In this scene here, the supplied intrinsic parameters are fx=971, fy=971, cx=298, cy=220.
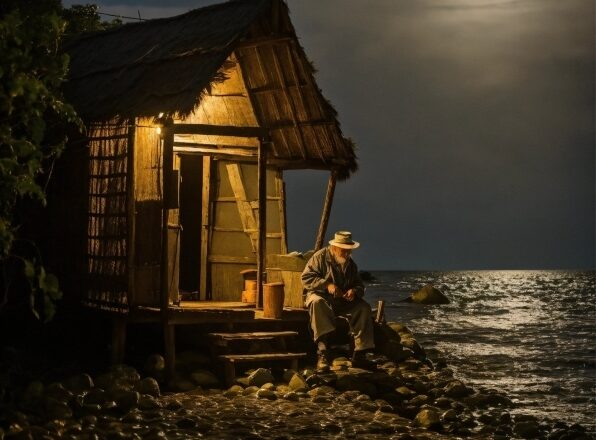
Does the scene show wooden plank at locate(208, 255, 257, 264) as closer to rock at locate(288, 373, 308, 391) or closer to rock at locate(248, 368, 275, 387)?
rock at locate(248, 368, 275, 387)

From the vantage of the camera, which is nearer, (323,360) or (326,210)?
(323,360)

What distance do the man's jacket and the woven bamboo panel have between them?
2506 millimetres

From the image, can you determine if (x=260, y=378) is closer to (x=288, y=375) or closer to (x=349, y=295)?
(x=288, y=375)

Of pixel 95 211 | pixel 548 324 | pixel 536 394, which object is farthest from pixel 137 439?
pixel 548 324

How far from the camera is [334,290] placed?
13.2 meters

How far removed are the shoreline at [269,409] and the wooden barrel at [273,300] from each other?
90 centimetres

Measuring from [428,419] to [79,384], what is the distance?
414 cm

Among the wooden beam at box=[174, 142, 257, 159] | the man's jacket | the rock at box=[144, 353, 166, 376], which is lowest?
the rock at box=[144, 353, 166, 376]

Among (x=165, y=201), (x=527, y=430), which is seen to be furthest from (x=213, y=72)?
(x=527, y=430)

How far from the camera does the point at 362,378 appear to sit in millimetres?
12516

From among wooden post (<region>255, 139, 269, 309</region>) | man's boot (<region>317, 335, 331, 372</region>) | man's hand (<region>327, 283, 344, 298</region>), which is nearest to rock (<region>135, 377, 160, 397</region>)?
man's boot (<region>317, 335, 331, 372</region>)

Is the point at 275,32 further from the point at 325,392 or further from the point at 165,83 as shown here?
the point at 325,392

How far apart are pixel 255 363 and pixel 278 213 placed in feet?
10.2

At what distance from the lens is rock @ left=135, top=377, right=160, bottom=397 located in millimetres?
11789
